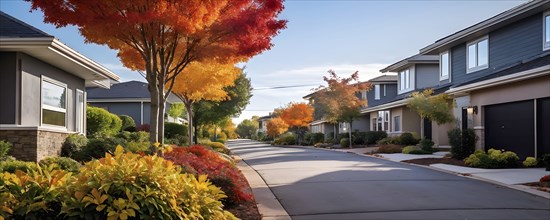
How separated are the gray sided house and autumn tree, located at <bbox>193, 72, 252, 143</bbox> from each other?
15.0m

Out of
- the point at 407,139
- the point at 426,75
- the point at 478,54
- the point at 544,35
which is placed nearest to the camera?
the point at 544,35

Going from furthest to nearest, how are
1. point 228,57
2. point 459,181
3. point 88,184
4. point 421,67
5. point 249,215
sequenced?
point 421,67, point 459,181, point 228,57, point 249,215, point 88,184

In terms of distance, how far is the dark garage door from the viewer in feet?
55.7

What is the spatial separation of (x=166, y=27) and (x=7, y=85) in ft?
16.2

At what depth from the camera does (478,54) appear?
23812 millimetres

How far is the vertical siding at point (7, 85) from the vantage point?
526 inches

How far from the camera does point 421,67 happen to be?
33.9 meters

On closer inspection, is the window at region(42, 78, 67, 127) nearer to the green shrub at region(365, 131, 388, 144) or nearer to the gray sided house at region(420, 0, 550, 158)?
the gray sided house at region(420, 0, 550, 158)

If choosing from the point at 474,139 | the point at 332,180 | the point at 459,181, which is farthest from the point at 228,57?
the point at 474,139

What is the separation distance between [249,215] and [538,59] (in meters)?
14.6

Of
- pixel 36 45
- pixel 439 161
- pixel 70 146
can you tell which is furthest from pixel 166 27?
pixel 439 161

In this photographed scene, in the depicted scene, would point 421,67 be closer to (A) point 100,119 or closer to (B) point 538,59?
(B) point 538,59

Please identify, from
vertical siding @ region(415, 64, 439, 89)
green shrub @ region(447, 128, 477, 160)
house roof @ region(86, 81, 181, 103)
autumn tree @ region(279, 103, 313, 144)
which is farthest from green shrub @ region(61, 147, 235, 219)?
autumn tree @ region(279, 103, 313, 144)

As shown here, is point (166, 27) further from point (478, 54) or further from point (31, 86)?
point (478, 54)
